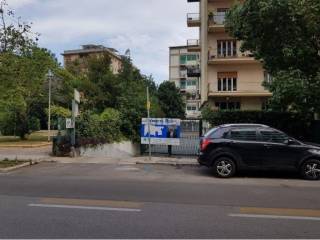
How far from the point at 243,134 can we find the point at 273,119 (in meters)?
6.88

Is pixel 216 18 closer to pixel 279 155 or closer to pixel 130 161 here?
pixel 130 161

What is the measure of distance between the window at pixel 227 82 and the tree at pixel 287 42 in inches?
996

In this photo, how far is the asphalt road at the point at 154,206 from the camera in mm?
7281

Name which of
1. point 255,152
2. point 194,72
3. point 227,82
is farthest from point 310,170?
point 194,72

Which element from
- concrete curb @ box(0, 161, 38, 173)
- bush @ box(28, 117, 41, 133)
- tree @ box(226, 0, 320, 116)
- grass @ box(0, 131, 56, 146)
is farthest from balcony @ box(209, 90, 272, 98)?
concrete curb @ box(0, 161, 38, 173)

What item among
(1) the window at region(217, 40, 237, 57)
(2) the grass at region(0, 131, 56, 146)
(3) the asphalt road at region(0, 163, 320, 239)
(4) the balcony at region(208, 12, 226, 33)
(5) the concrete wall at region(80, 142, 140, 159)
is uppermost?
(4) the balcony at region(208, 12, 226, 33)

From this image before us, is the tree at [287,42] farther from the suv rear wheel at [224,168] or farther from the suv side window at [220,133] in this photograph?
the suv rear wheel at [224,168]

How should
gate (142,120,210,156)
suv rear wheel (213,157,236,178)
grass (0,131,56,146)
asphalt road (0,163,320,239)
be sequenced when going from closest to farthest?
asphalt road (0,163,320,239)
suv rear wheel (213,157,236,178)
gate (142,120,210,156)
grass (0,131,56,146)

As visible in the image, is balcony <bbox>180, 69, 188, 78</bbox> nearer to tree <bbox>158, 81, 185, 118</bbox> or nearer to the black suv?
tree <bbox>158, 81, 185, 118</bbox>

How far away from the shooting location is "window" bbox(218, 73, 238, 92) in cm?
4581

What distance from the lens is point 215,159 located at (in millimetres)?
15180

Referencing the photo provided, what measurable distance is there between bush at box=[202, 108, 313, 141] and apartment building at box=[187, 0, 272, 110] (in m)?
23.0

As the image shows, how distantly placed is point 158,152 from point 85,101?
20.4 m

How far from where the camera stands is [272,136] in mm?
15258
